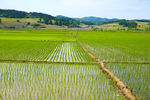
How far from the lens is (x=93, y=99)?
573 centimetres

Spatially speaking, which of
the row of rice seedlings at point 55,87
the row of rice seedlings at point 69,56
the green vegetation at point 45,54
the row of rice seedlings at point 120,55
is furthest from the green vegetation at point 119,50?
the row of rice seedlings at point 55,87

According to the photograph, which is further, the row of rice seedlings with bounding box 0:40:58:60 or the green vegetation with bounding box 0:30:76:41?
the green vegetation with bounding box 0:30:76:41

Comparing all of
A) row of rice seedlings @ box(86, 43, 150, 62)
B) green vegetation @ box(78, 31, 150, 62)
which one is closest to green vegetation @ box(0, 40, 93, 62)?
row of rice seedlings @ box(86, 43, 150, 62)

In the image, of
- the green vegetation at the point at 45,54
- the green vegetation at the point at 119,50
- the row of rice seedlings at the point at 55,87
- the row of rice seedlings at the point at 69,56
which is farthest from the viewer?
the green vegetation at the point at 119,50

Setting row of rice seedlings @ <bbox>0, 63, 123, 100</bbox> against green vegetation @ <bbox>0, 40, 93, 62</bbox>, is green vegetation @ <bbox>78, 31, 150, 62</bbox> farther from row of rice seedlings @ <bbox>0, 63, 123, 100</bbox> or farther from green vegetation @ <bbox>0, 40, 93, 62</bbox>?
row of rice seedlings @ <bbox>0, 63, 123, 100</bbox>

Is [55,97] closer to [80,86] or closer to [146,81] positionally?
[80,86]

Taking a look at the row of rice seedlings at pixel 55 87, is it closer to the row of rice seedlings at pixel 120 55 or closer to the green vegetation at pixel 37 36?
the row of rice seedlings at pixel 120 55

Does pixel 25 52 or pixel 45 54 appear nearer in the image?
pixel 45 54

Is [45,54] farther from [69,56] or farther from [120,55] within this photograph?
[120,55]

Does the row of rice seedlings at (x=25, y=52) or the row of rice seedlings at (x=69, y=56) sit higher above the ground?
the row of rice seedlings at (x=25, y=52)

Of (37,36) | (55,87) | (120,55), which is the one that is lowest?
(55,87)

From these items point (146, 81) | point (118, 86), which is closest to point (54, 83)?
point (118, 86)

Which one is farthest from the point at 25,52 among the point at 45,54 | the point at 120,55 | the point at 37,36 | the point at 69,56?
the point at 37,36

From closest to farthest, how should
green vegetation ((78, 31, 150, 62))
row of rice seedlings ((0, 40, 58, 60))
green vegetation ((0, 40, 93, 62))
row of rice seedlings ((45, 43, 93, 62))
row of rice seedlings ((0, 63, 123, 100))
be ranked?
1. row of rice seedlings ((0, 63, 123, 100))
2. row of rice seedlings ((45, 43, 93, 62))
3. green vegetation ((0, 40, 93, 62))
4. row of rice seedlings ((0, 40, 58, 60))
5. green vegetation ((78, 31, 150, 62))
